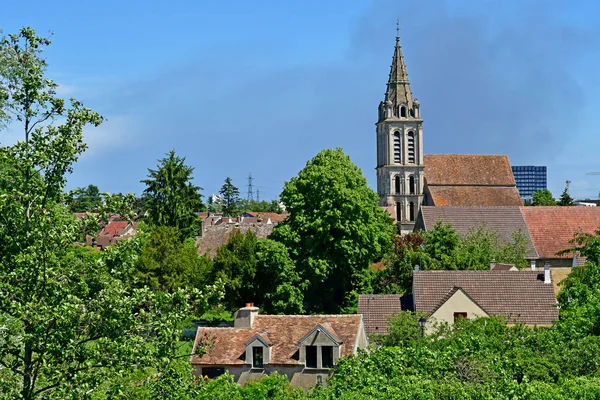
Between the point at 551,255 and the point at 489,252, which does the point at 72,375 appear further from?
the point at 551,255

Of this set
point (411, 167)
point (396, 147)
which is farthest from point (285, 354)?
point (396, 147)

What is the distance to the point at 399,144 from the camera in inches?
4764

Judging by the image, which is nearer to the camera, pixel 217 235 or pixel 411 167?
pixel 217 235

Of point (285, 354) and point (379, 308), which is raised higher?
point (379, 308)

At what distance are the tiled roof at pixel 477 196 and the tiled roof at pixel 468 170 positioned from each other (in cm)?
66

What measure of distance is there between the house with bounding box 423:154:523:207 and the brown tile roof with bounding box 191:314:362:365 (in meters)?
63.8

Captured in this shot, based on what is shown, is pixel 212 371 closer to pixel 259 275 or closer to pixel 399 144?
pixel 259 275

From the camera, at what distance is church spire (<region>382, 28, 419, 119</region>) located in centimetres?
12088

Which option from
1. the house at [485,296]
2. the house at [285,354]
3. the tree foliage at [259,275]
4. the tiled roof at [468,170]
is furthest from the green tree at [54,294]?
the tiled roof at [468,170]

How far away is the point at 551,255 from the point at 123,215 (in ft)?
168

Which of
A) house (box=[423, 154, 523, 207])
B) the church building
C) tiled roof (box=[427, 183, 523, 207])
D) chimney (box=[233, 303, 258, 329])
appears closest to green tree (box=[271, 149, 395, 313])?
chimney (box=[233, 303, 258, 329])

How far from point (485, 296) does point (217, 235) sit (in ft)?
103

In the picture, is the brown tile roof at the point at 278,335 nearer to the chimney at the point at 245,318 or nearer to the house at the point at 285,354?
the house at the point at 285,354

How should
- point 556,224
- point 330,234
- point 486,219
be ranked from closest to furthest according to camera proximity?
point 330,234
point 486,219
point 556,224
